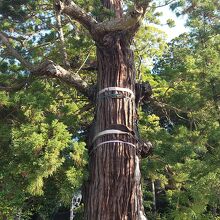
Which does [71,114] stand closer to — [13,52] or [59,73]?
[59,73]

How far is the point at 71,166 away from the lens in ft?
13.4

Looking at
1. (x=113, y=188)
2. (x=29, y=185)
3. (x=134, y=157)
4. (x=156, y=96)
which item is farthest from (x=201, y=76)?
(x=29, y=185)

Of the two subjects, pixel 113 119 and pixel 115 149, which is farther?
pixel 113 119

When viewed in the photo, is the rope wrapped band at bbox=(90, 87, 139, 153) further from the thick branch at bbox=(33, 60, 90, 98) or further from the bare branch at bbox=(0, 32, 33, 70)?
the bare branch at bbox=(0, 32, 33, 70)

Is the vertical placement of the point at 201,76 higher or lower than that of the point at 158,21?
lower

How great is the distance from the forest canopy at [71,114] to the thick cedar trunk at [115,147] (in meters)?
0.20

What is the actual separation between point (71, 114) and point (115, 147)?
3.36ft

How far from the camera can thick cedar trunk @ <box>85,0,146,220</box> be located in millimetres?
3895

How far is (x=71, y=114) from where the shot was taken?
196 inches

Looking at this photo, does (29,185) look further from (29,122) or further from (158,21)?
(158,21)

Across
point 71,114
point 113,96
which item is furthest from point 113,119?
point 71,114

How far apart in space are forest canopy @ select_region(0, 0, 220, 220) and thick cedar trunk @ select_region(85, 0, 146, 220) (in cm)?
20

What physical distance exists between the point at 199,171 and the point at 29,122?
2.04 metres

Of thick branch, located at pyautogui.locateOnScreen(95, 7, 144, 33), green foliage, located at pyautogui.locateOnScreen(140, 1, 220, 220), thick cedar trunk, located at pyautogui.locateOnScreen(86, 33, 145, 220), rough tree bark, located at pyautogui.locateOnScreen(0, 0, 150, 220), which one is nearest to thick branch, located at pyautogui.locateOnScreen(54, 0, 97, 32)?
rough tree bark, located at pyautogui.locateOnScreen(0, 0, 150, 220)
